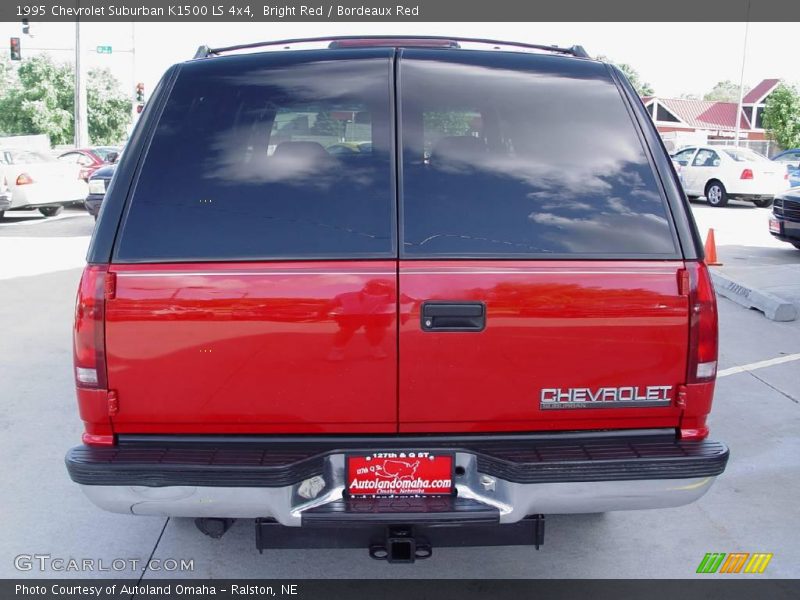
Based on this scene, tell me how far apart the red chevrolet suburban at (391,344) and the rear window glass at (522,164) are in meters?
0.01

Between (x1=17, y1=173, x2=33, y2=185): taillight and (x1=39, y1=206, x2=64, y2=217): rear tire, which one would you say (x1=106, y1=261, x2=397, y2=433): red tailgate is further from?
(x1=39, y1=206, x2=64, y2=217): rear tire

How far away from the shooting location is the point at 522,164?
2912 mm

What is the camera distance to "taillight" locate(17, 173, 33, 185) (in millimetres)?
16109

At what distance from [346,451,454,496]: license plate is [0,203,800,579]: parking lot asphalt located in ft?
3.01

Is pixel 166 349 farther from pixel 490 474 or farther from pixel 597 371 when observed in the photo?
pixel 597 371

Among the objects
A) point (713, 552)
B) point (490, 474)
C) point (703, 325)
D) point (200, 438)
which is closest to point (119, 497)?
point (200, 438)

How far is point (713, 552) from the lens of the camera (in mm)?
3684

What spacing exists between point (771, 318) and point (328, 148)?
21.3ft

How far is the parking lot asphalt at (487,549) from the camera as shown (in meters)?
3.55

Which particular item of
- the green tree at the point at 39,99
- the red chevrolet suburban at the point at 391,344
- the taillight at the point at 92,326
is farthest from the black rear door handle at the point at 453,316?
the green tree at the point at 39,99

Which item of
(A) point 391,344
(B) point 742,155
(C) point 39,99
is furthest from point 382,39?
(C) point 39,99

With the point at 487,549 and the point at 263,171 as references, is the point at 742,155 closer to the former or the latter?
the point at 487,549

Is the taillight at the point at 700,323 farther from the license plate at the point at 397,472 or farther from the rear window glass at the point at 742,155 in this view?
the rear window glass at the point at 742,155

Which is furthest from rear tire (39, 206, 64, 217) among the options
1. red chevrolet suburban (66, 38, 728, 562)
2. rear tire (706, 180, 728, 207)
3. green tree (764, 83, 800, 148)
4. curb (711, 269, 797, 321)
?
green tree (764, 83, 800, 148)
